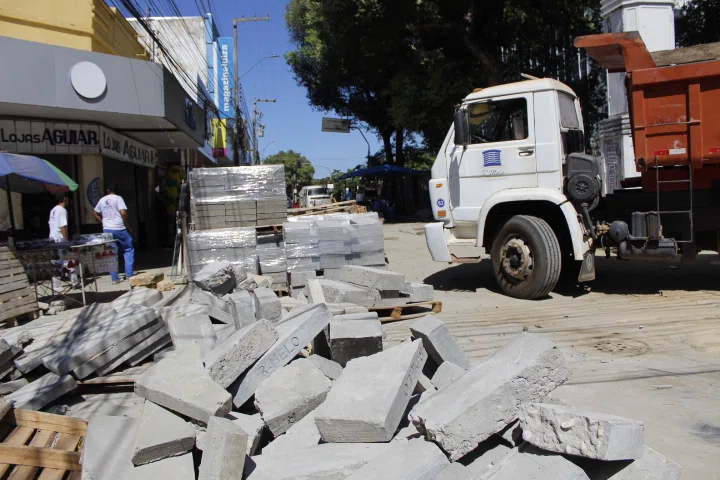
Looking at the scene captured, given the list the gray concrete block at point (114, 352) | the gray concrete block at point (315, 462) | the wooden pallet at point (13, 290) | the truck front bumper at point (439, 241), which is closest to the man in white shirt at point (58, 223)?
the wooden pallet at point (13, 290)

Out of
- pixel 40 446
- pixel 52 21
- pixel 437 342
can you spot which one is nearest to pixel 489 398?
pixel 437 342

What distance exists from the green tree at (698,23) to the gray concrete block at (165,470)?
775 inches

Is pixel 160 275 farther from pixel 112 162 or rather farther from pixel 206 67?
pixel 206 67

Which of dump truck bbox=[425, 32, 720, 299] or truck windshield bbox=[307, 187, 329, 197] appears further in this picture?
truck windshield bbox=[307, 187, 329, 197]

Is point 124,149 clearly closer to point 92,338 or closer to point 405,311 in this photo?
point 405,311

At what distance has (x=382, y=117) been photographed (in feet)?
111

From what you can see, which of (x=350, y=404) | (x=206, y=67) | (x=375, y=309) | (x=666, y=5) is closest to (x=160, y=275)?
(x=375, y=309)

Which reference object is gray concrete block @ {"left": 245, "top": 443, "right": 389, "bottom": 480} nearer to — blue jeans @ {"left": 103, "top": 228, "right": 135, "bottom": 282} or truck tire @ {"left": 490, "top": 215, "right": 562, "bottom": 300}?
truck tire @ {"left": 490, "top": 215, "right": 562, "bottom": 300}

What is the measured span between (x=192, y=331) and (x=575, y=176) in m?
5.26

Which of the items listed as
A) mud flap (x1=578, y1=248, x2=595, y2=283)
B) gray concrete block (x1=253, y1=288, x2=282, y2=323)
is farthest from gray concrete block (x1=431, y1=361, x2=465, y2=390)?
mud flap (x1=578, y1=248, x2=595, y2=283)

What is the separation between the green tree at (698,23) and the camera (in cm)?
1775

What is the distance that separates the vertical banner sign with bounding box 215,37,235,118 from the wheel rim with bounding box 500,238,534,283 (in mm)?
24226

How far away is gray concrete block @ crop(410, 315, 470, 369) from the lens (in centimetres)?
435

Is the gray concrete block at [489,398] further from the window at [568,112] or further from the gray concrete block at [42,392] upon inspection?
the window at [568,112]
